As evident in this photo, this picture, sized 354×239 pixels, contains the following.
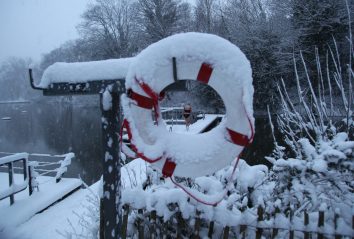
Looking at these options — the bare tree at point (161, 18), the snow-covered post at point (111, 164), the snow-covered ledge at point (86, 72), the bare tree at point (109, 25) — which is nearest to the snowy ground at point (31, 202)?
the snow-covered post at point (111, 164)

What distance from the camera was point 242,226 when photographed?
207cm

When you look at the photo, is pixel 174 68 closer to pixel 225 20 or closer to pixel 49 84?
pixel 49 84

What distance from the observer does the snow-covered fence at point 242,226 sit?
1.97 m

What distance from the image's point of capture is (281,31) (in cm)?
1700

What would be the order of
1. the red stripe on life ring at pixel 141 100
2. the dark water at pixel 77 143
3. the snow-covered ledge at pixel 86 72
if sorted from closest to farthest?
1. the red stripe on life ring at pixel 141 100
2. the snow-covered ledge at pixel 86 72
3. the dark water at pixel 77 143

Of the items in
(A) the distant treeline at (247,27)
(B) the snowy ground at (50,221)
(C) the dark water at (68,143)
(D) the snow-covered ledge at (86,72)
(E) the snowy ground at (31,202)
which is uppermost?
(A) the distant treeline at (247,27)

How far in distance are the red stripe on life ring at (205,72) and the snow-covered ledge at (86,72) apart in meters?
0.60

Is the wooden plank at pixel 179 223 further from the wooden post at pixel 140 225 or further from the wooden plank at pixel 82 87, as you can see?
the wooden plank at pixel 82 87

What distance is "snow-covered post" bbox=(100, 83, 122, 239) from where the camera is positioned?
2.05m

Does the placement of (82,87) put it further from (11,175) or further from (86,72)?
(11,175)

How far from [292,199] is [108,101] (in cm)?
178

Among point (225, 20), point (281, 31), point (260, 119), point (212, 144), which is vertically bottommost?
point (260, 119)

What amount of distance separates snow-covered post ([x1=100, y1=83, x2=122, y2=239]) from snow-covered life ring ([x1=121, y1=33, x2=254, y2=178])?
0.38 metres

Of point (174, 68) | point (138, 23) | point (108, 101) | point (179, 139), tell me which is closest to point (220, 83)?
point (174, 68)
